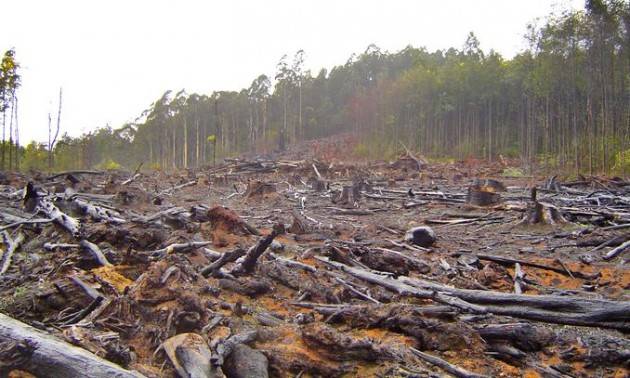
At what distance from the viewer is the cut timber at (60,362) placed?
2629 millimetres

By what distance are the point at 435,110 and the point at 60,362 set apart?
44751 mm

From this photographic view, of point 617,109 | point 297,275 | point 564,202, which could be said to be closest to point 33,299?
point 297,275

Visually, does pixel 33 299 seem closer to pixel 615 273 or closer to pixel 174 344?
pixel 174 344

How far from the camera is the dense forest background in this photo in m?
26.4

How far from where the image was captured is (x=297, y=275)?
580 cm

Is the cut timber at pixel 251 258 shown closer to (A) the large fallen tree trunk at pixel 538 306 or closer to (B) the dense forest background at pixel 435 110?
(A) the large fallen tree trunk at pixel 538 306

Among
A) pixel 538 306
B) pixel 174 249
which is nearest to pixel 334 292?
pixel 538 306

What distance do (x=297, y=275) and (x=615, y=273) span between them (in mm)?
4221

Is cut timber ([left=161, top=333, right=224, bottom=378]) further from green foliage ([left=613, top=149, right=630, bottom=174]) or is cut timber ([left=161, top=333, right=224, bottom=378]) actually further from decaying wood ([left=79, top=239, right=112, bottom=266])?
green foliage ([left=613, top=149, right=630, bottom=174])

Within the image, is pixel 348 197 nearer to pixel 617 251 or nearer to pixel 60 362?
pixel 617 251

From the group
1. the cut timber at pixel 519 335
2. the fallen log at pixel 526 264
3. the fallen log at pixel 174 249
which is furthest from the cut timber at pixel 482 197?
the cut timber at pixel 519 335

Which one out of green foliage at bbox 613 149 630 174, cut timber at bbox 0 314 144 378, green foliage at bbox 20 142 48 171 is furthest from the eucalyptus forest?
green foliage at bbox 20 142 48 171

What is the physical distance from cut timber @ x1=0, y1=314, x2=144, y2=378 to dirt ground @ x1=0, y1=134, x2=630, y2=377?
16 cm

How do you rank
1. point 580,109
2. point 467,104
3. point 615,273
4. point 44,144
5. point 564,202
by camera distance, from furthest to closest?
point 44,144, point 467,104, point 580,109, point 564,202, point 615,273
